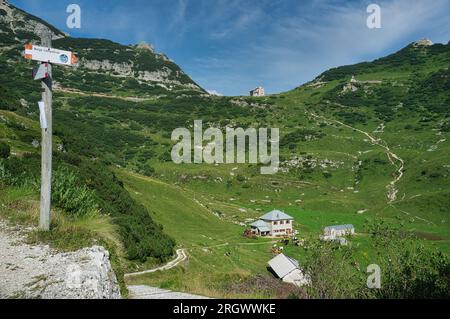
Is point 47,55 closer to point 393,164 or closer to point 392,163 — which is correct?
point 393,164

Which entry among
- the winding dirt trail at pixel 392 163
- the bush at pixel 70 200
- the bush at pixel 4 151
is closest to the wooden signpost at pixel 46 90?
the bush at pixel 70 200

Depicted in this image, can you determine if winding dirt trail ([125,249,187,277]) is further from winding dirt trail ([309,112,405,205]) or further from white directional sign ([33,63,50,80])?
winding dirt trail ([309,112,405,205])

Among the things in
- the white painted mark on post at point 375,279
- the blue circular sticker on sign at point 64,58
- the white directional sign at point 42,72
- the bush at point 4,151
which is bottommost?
the white painted mark on post at point 375,279

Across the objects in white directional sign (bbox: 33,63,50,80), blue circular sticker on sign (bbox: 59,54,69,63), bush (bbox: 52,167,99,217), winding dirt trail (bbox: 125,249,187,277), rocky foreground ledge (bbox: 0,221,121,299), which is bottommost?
winding dirt trail (bbox: 125,249,187,277)

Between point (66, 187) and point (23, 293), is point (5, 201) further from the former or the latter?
point (23, 293)

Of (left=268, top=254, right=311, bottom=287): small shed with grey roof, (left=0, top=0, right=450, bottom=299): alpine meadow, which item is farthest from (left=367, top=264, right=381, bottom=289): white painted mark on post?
(left=268, top=254, right=311, bottom=287): small shed with grey roof

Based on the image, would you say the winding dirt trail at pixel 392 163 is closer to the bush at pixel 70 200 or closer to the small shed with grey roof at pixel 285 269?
the small shed with grey roof at pixel 285 269
